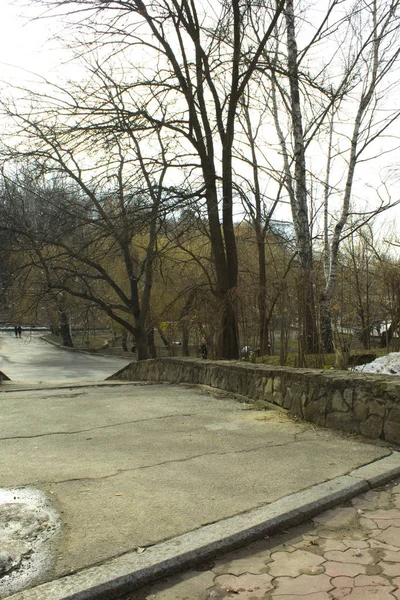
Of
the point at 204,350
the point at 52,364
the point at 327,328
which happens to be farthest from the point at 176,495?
the point at 52,364

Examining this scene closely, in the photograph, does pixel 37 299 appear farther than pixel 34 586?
Yes

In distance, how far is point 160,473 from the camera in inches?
175

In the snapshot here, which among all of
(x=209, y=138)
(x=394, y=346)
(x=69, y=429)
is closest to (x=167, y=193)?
(x=209, y=138)

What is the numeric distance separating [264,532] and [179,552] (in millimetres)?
623

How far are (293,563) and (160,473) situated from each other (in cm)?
159

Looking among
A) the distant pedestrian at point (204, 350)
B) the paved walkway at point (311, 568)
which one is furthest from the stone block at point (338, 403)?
the distant pedestrian at point (204, 350)

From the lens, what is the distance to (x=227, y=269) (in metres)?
13.7

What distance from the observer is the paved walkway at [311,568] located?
2746 millimetres

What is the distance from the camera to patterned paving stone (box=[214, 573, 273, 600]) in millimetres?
2736

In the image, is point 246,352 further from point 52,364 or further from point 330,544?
point 52,364

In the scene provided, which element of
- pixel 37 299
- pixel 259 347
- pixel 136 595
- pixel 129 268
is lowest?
pixel 136 595

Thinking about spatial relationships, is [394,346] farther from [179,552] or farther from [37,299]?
[37,299]

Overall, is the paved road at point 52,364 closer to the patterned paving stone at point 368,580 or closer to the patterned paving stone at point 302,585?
the patterned paving stone at point 302,585

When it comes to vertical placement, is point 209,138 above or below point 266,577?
above
